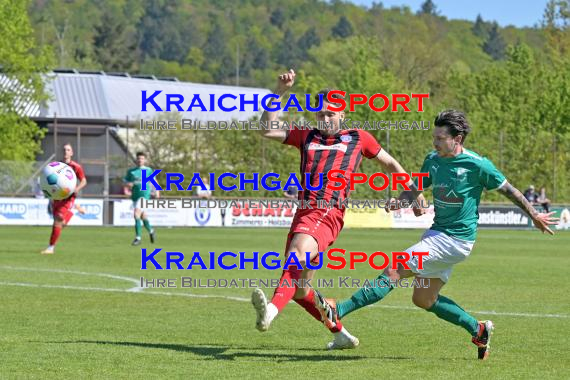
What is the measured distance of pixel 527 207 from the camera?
9586mm

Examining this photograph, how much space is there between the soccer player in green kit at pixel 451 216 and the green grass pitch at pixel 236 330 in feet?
1.50

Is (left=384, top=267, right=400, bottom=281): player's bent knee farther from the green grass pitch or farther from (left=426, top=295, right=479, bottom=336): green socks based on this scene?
the green grass pitch

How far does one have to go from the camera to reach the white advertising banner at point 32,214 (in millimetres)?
42406

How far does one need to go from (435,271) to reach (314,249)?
0.99 metres

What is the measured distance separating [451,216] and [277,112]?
1660 mm

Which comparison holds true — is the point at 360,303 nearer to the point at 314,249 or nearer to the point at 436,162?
the point at 314,249

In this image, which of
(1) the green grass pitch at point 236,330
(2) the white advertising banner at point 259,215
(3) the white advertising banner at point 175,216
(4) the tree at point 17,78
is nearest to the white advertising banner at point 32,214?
(3) the white advertising banner at point 175,216

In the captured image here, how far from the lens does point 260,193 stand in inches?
1934

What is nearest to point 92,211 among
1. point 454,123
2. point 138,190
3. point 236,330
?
point 138,190

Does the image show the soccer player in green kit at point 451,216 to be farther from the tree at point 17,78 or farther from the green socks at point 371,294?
the tree at point 17,78

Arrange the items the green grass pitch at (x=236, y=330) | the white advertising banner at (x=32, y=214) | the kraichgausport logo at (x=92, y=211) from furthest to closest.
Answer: the kraichgausport logo at (x=92, y=211)
the white advertising banner at (x=32, y=214)
the green grass pitch at (x=236, y=330)

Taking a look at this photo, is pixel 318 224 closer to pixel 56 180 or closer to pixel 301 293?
pixel 301 293

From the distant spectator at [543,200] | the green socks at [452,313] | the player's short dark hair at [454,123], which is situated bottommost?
the distant spectator at [543,200]

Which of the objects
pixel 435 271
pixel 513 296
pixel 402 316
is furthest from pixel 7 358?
pixel 513 296
